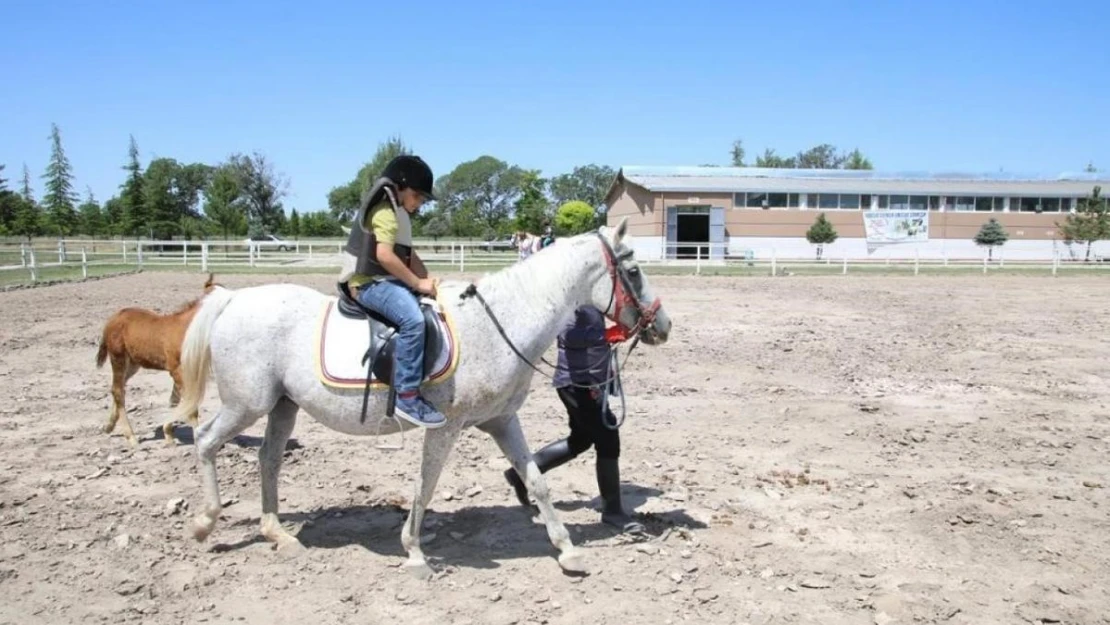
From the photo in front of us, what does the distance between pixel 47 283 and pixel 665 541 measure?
80.7ft

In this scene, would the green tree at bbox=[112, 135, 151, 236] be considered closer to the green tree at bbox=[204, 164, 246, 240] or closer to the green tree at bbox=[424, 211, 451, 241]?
the green tree at bbox=[204, 164, 246, 240]

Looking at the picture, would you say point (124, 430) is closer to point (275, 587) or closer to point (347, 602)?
point (275, 587)

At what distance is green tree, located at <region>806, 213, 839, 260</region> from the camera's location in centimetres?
4775

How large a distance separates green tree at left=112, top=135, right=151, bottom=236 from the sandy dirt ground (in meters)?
58.2

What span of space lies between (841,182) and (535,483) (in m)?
54.3

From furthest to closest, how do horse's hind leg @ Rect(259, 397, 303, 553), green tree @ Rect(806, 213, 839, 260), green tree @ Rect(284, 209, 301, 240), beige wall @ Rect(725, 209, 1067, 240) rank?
green tree @ Rect(284, 209, 301, 240), beige wall @ Rect(725, 209, 1067, 240), green tree @ Rect(806, 213, 839, 260), horse's hind leg @ Rect(259, 397, 303, 553)

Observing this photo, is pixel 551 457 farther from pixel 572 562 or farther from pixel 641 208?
pixel 641 208

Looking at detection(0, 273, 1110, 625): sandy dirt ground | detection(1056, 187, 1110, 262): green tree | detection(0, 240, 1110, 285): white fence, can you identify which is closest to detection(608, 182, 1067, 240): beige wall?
detection(1056, 187, 1110, 262): green tree

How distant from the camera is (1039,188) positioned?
173ft

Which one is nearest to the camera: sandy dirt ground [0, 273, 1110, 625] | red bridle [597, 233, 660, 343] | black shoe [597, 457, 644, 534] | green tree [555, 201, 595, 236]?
sandy dirt ground [0, 273, 1110, 625]

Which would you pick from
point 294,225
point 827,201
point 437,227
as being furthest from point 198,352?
point 437,227

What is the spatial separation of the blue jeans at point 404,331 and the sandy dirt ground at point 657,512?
4.34 ft

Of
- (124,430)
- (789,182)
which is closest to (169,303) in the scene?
(124,430)

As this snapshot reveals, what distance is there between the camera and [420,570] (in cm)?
482
